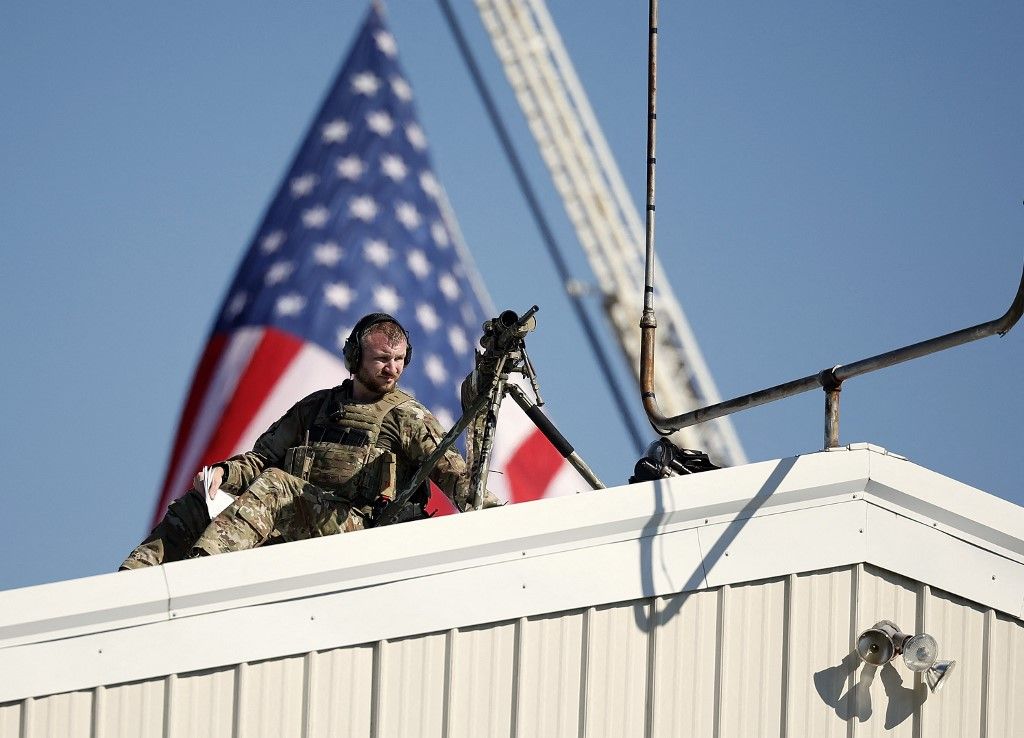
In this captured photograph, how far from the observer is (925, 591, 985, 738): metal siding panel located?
7.12m

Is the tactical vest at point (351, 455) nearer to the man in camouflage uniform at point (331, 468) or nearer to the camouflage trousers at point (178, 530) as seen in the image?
the man in camouflage uniform at point (331, 468)

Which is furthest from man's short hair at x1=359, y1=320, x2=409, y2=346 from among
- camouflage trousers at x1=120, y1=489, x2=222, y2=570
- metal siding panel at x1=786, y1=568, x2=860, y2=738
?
metal siding panel at x1=786, y1=568, x2=860, y2=738

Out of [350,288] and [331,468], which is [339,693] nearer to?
[331,468]

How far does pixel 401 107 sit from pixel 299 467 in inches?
449

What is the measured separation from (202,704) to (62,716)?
0.51 metres

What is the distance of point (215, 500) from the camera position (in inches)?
339

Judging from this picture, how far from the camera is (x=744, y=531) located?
23.3 feet

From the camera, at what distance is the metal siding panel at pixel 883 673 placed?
7.02 metres

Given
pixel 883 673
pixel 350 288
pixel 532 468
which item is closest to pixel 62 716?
pixel 883 673

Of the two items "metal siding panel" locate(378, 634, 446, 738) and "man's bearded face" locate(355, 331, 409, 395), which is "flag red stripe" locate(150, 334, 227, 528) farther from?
"metal siding panel" locate(378, 634, 446, 738)

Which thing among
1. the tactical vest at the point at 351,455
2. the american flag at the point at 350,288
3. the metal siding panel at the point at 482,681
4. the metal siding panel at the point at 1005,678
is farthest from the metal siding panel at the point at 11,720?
the american flag at the point at 350,288

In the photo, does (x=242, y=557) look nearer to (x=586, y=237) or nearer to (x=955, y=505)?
(x=955, y=505)

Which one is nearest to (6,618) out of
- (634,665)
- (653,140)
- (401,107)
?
(634,665)

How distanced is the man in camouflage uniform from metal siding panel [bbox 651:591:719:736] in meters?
1.46
